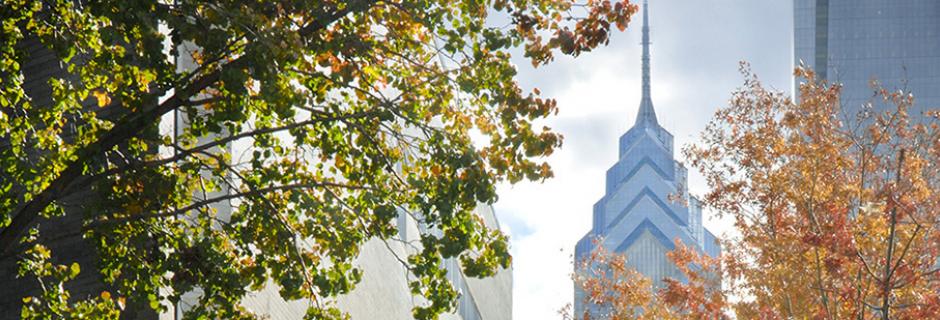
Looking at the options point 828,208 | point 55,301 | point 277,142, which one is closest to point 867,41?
point 828,208

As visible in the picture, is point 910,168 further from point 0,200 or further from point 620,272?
point 0,200

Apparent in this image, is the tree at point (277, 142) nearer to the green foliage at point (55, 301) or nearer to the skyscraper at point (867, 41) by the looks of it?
the green foliage at point (55, 301)

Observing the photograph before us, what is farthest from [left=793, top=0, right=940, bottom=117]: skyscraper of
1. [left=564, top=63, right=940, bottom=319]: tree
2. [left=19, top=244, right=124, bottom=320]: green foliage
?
[left=19, top=244, right=124, bottom=320]: green foliage

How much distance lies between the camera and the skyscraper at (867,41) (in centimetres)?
16862

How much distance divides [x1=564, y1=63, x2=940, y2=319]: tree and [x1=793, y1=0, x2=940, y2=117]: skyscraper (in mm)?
145752

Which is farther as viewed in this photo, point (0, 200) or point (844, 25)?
point (844, 25)

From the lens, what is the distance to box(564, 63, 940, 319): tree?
21.1 metres

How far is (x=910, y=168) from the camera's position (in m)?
22.0

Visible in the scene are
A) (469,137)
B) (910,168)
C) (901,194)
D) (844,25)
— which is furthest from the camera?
(844,25)

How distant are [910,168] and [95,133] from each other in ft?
42.9

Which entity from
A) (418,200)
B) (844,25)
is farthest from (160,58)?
(844,25)

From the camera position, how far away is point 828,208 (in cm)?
2172

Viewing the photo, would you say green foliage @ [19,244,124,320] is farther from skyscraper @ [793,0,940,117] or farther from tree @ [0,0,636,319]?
skyscraper @ [793,0,940,117]

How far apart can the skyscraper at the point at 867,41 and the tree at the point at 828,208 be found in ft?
478
